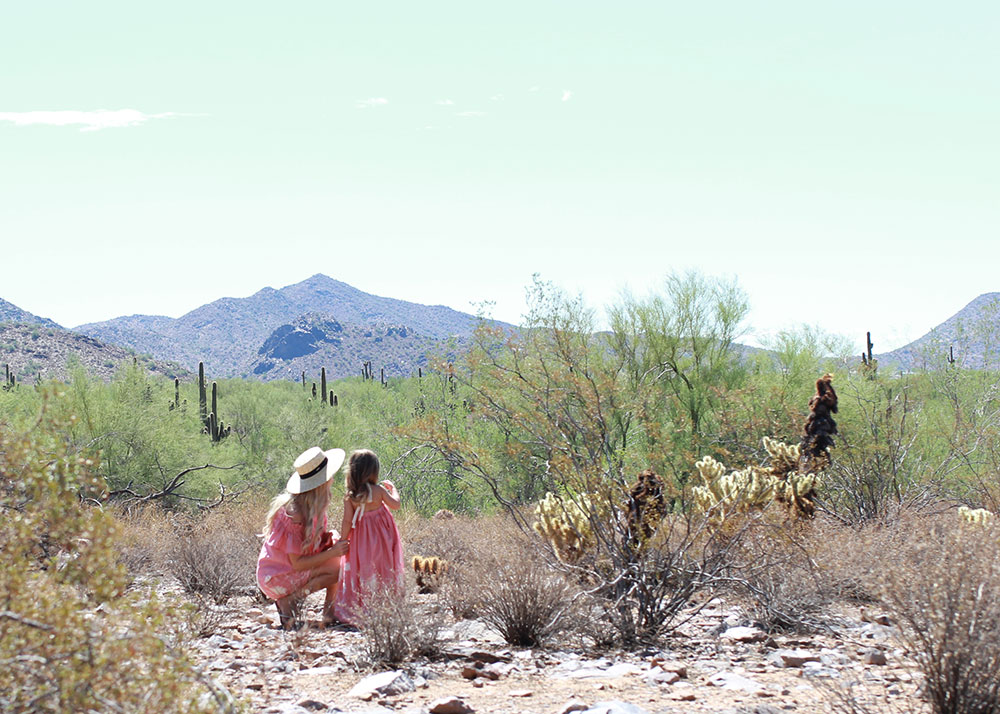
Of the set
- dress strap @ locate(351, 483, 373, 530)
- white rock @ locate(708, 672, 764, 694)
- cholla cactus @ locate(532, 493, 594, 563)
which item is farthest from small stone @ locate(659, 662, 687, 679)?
dress strap @ locate(351, 483, 373, 530)

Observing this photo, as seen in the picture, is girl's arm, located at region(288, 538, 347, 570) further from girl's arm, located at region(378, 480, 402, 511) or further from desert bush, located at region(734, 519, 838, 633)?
desert bush, located at region(734, 519, 838, 633)

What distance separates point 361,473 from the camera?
7.14 meters

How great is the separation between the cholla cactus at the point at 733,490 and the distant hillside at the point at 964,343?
39.9ft

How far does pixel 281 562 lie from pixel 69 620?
4.32 metres

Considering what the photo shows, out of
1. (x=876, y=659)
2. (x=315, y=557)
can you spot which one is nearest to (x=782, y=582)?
(x=876, y=659)

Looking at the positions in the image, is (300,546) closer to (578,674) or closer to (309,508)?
(309,508)

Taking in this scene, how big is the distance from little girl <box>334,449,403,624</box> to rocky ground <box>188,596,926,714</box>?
401 mm

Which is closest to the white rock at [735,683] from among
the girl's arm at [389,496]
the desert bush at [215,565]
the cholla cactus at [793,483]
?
the girl's arm at [389,496]

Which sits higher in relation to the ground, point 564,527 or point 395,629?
point 564,527

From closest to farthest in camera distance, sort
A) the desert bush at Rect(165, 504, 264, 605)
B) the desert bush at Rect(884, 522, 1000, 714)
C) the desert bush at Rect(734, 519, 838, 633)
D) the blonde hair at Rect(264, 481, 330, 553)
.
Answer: the desert bush at Rect(884, 522, 1000, 714) → the desert bush at Rect(734, 519, 838, 633) → the blonde hair at Rect(264, 481, 330, 553) → the desert bush at Rect(165, 504, 264, 605)

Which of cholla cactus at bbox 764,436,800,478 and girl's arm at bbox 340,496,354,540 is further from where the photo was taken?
cholla cactus at bbox 764,436,800,478

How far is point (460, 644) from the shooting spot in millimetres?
6379

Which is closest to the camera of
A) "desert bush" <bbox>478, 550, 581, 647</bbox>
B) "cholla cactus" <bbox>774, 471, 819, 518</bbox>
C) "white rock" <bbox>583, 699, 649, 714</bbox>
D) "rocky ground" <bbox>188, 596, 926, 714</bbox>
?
"white rock" <bbox>583, 699, 649, 714</bbox>

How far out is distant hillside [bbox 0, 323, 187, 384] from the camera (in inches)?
Answer: 2793
